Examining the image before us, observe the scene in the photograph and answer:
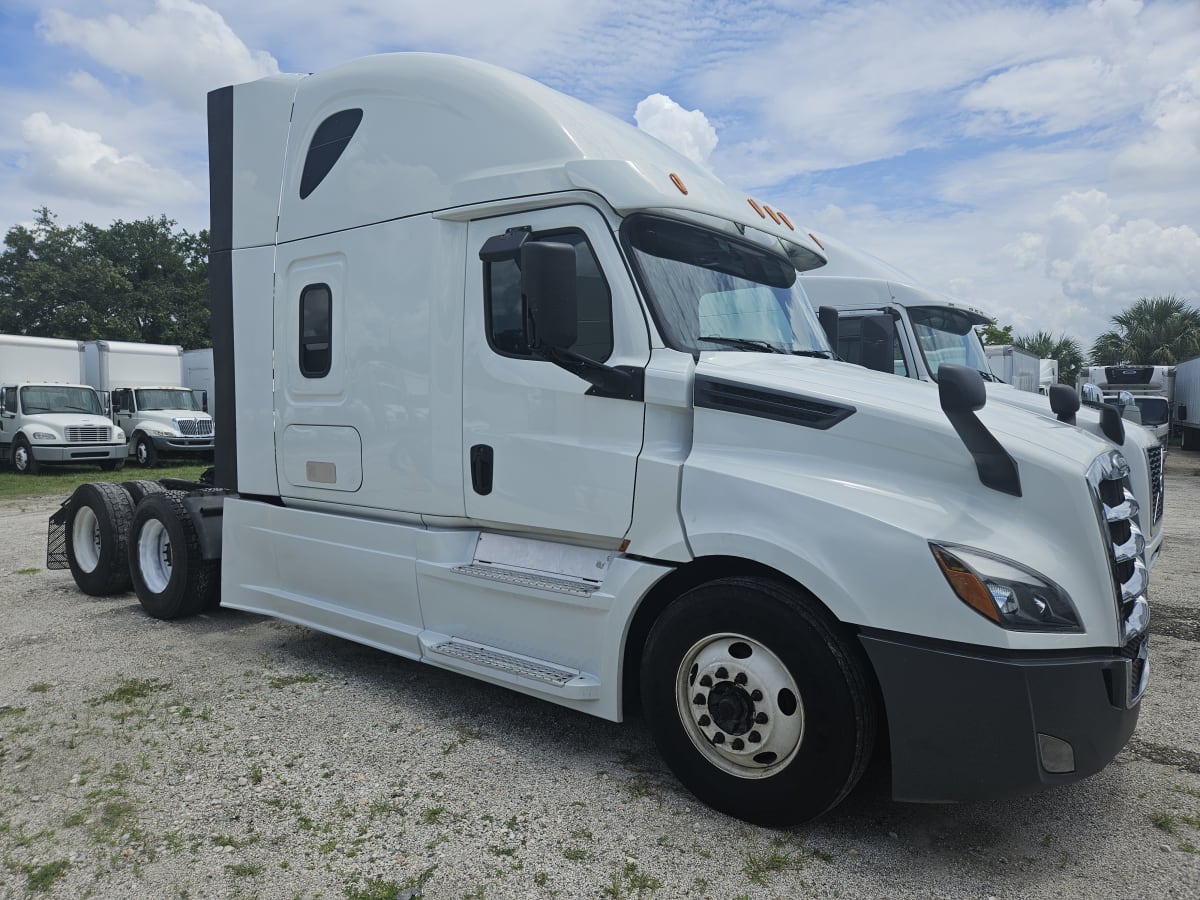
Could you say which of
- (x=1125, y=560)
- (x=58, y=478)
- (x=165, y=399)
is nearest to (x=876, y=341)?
(x=1125, y=560)

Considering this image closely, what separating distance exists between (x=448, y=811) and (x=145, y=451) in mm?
21057

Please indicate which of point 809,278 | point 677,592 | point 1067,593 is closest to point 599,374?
point 677,592

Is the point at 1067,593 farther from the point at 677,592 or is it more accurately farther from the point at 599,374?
the point at 599,374

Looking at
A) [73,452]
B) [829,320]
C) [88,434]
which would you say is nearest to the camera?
[829,320]

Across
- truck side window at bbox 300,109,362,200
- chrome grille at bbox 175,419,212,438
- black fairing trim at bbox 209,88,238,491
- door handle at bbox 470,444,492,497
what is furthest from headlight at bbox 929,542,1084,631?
chrome grille at bbox 175,419,212,438

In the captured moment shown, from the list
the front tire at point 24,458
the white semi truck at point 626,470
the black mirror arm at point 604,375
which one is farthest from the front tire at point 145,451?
the black mirror arm at point 604,375

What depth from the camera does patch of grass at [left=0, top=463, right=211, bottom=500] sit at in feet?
52.0

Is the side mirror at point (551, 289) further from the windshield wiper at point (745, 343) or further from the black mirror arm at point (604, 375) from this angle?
the windshield wiper at point (745, 343)

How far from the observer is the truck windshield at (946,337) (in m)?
8.81

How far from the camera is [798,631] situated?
312 cm

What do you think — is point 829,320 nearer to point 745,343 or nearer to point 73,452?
point 745,343

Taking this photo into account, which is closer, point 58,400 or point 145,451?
point 58,400

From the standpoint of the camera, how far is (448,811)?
3461 millimetres

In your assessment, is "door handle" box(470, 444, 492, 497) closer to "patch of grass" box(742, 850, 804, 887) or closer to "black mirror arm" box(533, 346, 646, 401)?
"black mirror arm" box(533, 346, 646, 401)
